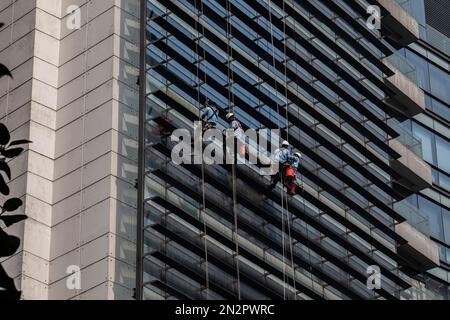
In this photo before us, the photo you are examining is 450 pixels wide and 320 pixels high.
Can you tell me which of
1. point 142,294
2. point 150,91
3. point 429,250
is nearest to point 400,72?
point 429,250

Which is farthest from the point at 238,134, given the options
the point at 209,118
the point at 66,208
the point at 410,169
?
the point at 410,169

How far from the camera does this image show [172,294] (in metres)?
44.8

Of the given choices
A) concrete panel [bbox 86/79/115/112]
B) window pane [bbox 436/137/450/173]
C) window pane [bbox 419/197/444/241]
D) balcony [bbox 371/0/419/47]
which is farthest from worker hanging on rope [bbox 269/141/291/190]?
window pane [bbox 436/137/450/173]

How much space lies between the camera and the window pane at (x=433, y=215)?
196ft

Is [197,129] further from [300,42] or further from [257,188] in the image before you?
[300,42]

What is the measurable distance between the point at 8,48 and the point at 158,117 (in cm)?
736

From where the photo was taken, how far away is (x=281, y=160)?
48.6m

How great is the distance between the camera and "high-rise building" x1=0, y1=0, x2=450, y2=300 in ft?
152

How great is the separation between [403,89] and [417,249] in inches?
261

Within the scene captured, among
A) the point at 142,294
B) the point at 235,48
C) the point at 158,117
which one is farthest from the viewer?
the point at 235,48

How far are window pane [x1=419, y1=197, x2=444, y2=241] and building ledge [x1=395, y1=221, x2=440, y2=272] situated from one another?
60.2 inches

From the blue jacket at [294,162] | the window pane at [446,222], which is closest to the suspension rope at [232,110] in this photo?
the blue jacket at [294,162]

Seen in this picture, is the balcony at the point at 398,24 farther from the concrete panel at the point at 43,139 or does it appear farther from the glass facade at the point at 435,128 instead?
the concrete panel at the point at 43,139

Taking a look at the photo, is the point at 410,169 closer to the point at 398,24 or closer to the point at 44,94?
the point at 398,24
